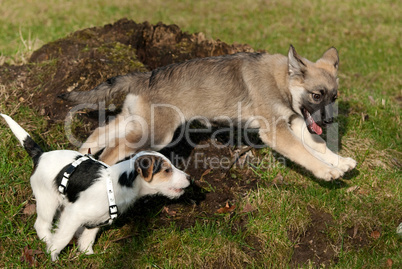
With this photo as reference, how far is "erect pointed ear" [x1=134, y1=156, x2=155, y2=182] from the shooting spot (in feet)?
12.0

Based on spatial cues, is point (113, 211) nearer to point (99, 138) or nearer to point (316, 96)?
point (99, 138)

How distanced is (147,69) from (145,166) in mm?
2546

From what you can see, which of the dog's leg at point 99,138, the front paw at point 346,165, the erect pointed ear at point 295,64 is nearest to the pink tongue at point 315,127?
the front paw at point 346,165

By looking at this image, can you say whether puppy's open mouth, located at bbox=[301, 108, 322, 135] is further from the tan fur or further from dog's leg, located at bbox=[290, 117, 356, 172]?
dog's leg, located at bbox=[290, 117, 356, 172]

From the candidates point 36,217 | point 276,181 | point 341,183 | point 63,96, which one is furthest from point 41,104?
point 341,183

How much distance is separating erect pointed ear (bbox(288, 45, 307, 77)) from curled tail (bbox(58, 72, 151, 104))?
5.28ft

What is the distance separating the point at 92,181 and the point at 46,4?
10172 mm

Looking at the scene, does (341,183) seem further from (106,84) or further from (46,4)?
(46,4)

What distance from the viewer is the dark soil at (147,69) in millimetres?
4125

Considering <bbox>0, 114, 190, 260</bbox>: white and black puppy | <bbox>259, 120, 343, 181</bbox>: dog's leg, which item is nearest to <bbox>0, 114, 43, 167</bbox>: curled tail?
→ <bbox>0, 114, 190, 260</bbox>: white and black puppy

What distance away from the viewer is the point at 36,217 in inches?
157

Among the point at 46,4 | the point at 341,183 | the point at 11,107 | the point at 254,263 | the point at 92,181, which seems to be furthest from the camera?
the point at 46,4

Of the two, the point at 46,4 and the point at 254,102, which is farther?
the point at 46,4

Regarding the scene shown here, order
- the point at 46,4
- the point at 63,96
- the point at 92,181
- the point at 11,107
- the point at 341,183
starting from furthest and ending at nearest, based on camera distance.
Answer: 1. the point at 46,4
2. the point at 11,107
3. the point at 341,183
4. the point at 63,96
5. the point at 92,181
